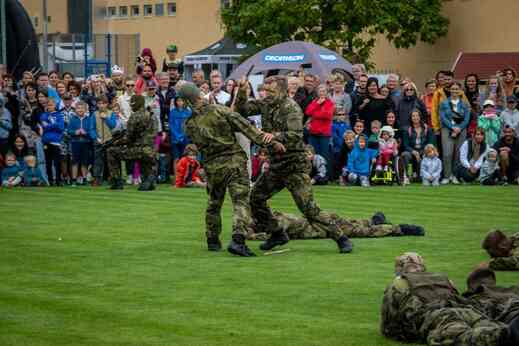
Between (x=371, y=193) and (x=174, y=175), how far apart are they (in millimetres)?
4904

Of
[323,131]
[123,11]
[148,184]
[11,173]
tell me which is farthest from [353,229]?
[123,11]

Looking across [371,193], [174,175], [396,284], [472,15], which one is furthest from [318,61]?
[472,15]

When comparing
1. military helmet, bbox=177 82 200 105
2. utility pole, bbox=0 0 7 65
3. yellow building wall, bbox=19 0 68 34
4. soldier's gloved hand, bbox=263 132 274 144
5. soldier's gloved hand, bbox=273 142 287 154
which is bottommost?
soldier's gloved hand, bbox=273 142 287 154

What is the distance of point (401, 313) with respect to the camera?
30.0 feet

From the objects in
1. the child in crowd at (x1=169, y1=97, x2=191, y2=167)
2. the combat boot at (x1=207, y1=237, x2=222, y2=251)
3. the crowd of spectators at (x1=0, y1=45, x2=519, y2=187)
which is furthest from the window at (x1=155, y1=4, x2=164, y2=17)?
the combat boot at (x1=207, y1=237, x2=222, y2=251)

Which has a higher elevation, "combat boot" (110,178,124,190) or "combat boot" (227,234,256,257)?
"combat boot" (227,234,256,257)

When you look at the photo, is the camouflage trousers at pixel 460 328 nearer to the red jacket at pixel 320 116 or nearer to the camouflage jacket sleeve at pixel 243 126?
the camouflage jacket sleeve at pixel 243 126

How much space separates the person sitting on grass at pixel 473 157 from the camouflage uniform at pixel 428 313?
49.6 feet

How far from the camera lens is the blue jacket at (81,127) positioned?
24.1 metres

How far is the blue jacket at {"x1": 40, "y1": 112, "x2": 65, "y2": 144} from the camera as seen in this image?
23922 mm

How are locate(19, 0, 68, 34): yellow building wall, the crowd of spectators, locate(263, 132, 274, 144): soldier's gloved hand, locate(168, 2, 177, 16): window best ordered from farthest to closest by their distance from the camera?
locate(168, 2, 177, 16): window
locate(19, 0, 68, 34): yellow building wall
the crowd of spectators
locate(263, 132, 274, 144): soldier's gloved hand

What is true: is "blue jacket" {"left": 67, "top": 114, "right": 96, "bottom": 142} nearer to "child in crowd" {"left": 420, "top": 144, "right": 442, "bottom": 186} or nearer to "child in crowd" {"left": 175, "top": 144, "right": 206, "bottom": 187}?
"child in crowd" {"left": 175, "top": 144, "right": 206, "bottom": 187}

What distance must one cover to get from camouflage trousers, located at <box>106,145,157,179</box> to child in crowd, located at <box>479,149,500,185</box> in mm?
6294

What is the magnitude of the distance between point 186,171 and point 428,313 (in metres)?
15.0
